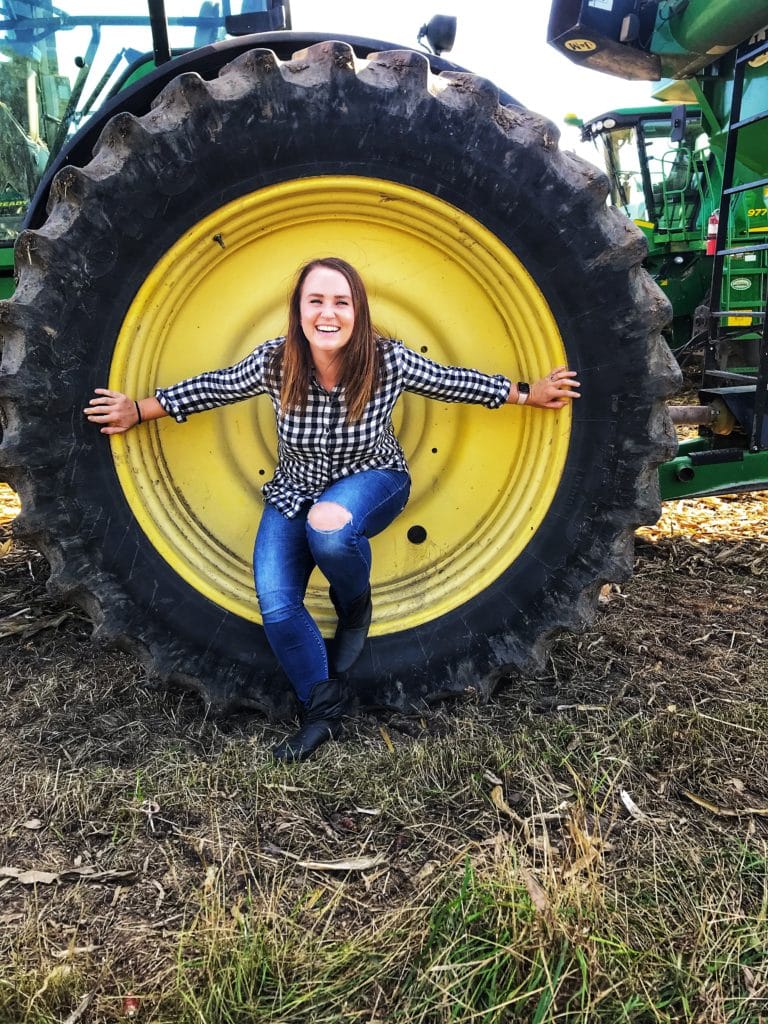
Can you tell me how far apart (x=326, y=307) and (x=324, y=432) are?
327 mm

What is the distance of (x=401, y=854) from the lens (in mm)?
1840

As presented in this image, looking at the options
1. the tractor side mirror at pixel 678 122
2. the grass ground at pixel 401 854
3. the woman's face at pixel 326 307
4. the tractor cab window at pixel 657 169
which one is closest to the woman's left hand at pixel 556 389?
the woman's face at pixel 326 307

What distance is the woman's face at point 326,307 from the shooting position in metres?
2.18

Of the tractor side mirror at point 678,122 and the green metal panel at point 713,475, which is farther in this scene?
the tractor side mirror at point 678,122

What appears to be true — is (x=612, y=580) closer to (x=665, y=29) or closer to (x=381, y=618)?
(x=381, y=618)

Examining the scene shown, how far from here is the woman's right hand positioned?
224cm

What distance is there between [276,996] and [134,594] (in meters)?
1.17

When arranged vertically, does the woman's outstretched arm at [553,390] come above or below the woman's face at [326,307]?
below

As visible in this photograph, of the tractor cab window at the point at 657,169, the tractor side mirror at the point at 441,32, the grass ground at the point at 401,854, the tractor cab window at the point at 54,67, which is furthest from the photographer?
the tractor cab window at the point at 657,169

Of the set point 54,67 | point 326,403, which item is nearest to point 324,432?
Answer: point 326,403

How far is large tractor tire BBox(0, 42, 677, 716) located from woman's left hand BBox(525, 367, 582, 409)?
0.15 feet

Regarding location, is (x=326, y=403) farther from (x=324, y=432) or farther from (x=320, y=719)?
(x=320, y=719)

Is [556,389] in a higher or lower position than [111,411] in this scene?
lower

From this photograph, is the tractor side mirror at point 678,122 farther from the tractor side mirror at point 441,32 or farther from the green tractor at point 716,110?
the tractor side mirror at point 441,32
